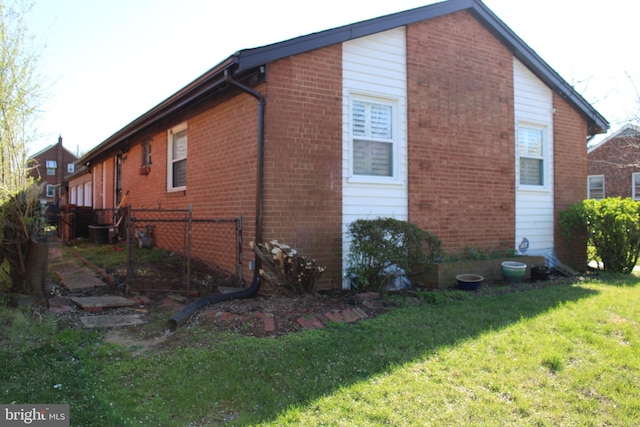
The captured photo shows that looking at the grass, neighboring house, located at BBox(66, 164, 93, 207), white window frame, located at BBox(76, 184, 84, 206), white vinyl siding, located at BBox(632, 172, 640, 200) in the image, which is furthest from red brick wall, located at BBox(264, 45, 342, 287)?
white vinyl siding, located at BBox(632, 172, 640, 200)

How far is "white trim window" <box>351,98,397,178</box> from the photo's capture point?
297 inches

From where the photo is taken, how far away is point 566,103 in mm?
10461

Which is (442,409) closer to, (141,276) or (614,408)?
(614,408)

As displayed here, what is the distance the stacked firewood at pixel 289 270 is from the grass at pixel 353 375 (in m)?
1.21

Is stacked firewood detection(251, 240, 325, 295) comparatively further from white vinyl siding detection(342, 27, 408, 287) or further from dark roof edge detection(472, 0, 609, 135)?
dark roof edge detection(472, 0, 609, 135)

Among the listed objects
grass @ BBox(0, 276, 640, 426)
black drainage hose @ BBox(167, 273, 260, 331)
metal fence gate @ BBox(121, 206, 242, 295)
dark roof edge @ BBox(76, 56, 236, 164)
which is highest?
dark roof edge @ BBox(76, 56, 236, 164)

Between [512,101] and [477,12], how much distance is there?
1.90 m

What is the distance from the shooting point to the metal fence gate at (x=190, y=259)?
6.75 m

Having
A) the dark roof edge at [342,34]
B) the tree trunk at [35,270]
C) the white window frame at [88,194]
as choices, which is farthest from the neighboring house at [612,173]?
the white window frame at [88,194]

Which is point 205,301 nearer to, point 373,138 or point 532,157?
point 373,138

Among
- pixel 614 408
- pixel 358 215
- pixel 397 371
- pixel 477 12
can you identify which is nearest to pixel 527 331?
pixel 614 408

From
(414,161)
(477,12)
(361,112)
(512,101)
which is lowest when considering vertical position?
(414,161)

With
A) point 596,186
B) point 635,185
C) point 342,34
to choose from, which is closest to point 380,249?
point 342,34

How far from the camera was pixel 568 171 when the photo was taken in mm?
10398
